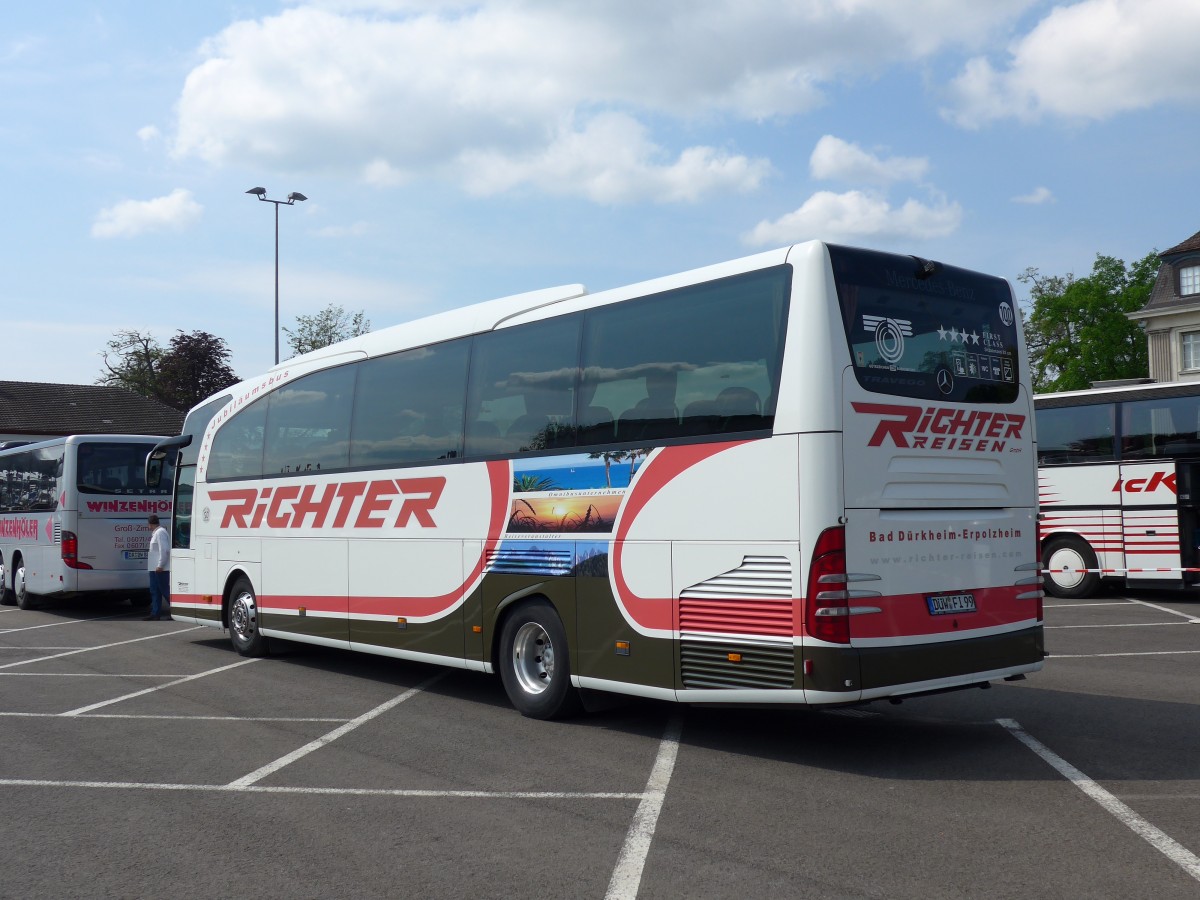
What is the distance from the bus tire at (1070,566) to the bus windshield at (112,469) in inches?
593

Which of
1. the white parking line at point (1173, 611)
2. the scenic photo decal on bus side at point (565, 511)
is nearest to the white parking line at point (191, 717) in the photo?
the scenic photo decal on bus side at point (565, 511)

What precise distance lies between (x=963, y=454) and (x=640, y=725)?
3.18m

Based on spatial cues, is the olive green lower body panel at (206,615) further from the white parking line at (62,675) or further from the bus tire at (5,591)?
Answer: the bus tire at (5,591)

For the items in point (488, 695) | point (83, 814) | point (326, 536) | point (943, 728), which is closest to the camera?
point (83, 814)

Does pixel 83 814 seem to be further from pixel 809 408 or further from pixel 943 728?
pixel 943 728

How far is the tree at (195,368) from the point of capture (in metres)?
75.7

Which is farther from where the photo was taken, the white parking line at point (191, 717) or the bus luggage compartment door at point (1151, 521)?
the bus luggage compartment door at point (1151, 521)

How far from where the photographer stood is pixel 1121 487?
18969 mm

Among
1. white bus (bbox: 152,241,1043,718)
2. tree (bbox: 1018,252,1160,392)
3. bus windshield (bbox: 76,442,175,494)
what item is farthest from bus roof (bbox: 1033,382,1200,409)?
tree (bbox: 1018,252,1160,392)

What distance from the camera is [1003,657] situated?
8195mm

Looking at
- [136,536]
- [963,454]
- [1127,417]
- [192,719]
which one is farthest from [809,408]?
[136,536]

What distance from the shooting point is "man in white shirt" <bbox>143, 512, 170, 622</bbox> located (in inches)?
740

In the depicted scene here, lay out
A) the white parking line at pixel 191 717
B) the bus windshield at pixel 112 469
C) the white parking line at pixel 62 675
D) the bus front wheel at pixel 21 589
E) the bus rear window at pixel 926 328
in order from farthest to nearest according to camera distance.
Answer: the bus front wheel at pixel 21 589, the bus windshield at pixel 112 469, the white parking line at pixel 62 675, the white parking line at pixel 191 717, the bus rear window at pixel 926 328

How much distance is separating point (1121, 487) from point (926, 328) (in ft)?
41.2
